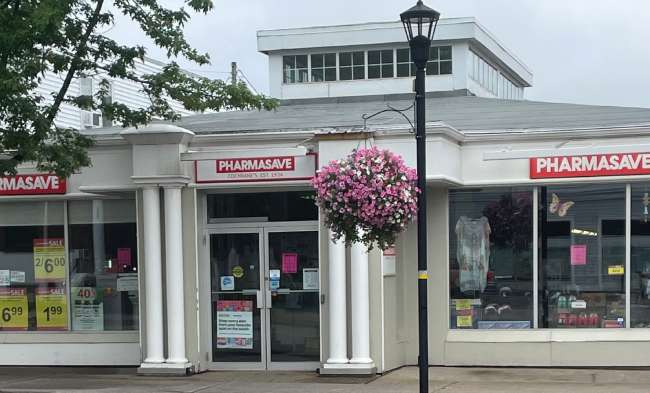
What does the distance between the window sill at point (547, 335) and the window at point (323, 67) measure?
1836 centimetres

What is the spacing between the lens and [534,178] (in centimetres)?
1391

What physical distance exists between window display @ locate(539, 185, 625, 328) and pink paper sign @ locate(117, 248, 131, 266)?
6.31 metres

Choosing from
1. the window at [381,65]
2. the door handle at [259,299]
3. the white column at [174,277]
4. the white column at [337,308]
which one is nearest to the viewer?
the white column at [337,308]

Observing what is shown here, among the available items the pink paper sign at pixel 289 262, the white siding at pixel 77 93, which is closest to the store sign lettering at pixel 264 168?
the pink paper sign at pixel 289 262

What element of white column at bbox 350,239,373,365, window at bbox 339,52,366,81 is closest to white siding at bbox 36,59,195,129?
window at bbox 339,52,366,81

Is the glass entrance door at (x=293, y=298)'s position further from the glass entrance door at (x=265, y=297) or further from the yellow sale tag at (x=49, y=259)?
the yellow sale tag at (x=49, y=259)

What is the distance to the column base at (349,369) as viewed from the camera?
522 inches

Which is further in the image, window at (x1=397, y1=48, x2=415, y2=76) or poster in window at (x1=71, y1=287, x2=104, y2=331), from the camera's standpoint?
window at (x1=397, y1=48, x2=415, y2=76)

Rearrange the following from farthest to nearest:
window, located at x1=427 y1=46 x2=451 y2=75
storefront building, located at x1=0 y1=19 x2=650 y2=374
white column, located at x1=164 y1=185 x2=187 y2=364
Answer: window, located at x1=427 y1=46 x2=451 y2=75 < white column, located at x1=164 y1=185 x2=187 y2=364 < storefront building, located at x1=0 y1=19 x2=650 y2=374

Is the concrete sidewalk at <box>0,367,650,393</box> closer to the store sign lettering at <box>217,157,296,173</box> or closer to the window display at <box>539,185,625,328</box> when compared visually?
the window display at <box>539,185,625,328</box>

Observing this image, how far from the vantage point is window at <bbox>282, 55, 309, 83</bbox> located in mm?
31438

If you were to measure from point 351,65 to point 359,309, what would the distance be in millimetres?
19727

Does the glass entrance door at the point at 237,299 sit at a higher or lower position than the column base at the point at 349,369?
higher

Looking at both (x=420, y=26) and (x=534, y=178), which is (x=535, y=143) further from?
(x=420, y=26)
